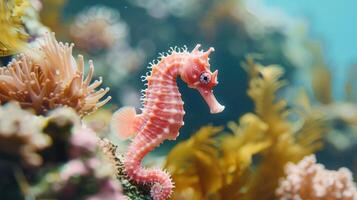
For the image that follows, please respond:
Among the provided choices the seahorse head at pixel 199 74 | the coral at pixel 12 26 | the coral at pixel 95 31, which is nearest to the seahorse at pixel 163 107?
the seahorse head at pixel 199 74

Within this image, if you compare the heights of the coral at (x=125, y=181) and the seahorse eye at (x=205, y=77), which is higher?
the seahorse eye at (x=205, y=77)

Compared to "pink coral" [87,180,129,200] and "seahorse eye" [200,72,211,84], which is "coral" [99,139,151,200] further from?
"pink coral" [87,180,129,200]

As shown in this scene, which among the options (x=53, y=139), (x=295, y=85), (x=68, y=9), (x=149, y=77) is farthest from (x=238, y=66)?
(x=53, y=139)

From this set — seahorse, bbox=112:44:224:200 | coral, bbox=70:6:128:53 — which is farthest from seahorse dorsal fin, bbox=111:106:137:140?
coral, bbox=70:6:128:53

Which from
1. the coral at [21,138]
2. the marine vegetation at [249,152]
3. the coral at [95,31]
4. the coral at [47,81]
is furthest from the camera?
the coral at [95,31]

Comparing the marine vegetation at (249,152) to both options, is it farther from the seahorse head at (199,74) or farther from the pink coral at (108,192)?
the pink coral at (108,192)

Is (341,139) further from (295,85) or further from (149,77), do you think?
(149,77)
